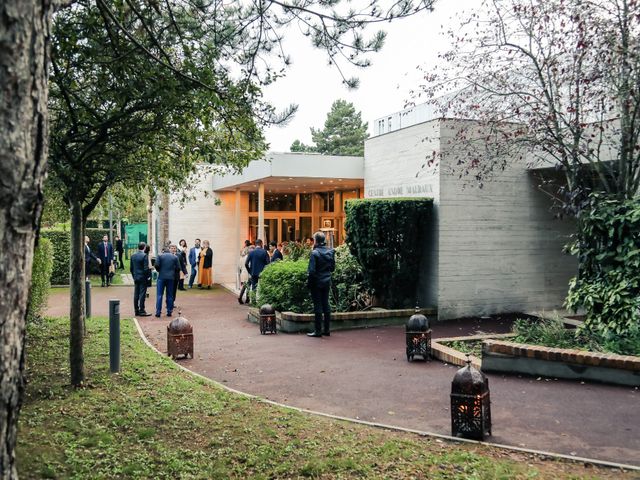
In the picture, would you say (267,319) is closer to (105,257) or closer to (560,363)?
(560,363)

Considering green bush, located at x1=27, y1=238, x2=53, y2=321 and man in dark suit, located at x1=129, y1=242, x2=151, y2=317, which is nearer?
green bush, located at x1=27, y1=238, x2=53, y2=321

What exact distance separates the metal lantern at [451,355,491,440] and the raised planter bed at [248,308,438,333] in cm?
633

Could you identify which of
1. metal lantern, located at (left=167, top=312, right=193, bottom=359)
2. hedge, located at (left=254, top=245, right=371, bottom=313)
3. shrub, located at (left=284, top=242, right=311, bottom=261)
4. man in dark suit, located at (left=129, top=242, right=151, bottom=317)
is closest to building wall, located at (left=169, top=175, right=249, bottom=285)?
man in dark suit, located at (left=129, top=242, right=151, bottom=317)

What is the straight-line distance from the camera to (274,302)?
1255 centimetres

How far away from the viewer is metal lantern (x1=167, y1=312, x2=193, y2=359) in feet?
30.6

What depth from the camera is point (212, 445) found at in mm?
5199

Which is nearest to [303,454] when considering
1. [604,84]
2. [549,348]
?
[549,348]

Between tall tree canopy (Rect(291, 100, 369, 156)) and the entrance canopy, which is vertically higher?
tall tree canopy (Rect(291, 100, 369, 156))

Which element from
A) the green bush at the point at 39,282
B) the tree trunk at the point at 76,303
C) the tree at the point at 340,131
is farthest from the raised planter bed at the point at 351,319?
the tree at the point at 340,131

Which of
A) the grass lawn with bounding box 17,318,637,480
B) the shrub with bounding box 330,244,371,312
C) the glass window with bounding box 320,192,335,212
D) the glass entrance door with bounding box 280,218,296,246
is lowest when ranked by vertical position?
the grass lawn with bounding box 17,318,637,480

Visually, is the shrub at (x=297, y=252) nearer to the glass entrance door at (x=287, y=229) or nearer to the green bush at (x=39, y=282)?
the green bush at (x=39, y=282)

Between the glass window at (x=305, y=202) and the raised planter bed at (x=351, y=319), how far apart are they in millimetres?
11778

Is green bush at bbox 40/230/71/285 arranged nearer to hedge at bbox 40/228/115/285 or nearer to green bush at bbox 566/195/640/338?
hedge at bbox 40/228/115/285

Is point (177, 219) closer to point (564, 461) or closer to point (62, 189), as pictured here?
point (62, 189)
